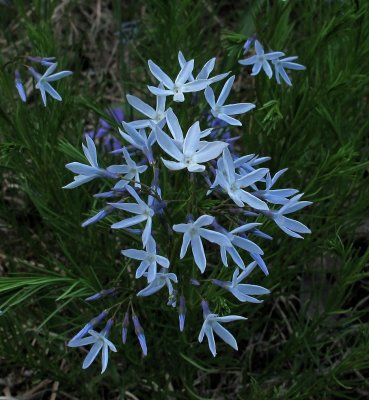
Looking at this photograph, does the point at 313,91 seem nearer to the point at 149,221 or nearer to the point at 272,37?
the point at 272,37

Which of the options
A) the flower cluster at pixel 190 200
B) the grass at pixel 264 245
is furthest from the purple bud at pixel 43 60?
the flower cluster at pixel 190 200

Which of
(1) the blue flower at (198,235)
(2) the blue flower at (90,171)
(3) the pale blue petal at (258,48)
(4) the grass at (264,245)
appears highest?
(3) the pale blue petal at (258,48)

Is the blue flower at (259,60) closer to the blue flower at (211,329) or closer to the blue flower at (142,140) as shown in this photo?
the blue flower at (142,140)

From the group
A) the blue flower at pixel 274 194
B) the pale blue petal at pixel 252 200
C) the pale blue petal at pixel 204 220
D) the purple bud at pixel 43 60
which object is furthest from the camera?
the purple bud at pixel 43 60

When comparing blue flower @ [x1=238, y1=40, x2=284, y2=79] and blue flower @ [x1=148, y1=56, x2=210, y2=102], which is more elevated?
blue flower @ [x1=148, y1=56, x2=210, y2=102]

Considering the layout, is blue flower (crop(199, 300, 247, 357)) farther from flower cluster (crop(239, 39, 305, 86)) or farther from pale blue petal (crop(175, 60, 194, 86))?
flower cluster (crop(239, 39, 305, 86))

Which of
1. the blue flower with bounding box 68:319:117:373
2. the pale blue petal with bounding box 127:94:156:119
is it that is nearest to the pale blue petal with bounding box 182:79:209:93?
the pale blue petal with bounding box 127:94:156:119

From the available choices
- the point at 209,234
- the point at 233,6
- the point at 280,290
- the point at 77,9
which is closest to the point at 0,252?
the point at 280,290
